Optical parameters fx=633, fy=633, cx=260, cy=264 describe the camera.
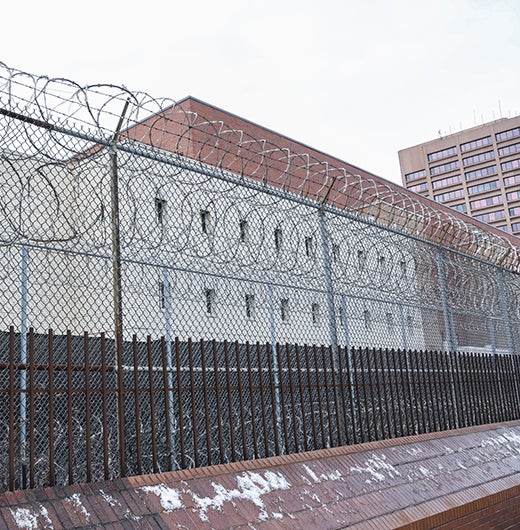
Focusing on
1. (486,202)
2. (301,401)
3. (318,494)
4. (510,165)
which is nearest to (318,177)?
(301,401)

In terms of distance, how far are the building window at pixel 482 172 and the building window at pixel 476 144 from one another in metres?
2.95

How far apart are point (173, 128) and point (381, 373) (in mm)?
12083

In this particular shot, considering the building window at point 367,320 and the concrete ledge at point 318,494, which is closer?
the concrete ledge at point 318,494

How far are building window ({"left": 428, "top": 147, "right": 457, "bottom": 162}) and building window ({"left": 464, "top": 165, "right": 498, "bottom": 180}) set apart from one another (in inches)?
133

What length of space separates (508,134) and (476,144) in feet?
12.8

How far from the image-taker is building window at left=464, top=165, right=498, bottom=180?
77.1 metres

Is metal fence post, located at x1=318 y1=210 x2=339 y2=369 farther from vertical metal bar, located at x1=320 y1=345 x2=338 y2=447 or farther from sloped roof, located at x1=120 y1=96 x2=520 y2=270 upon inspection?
vertical metal bar, located at x1=320 y1=345 x2=338 y2=447

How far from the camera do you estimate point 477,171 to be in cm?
7825

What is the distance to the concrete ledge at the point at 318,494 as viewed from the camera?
10.0 feet

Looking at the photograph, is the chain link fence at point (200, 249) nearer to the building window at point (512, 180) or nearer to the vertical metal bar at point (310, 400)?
the vertical metal bar at point (310, 400)

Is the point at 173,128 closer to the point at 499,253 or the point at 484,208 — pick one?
the point at 499,253

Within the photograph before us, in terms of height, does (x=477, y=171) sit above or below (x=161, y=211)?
above

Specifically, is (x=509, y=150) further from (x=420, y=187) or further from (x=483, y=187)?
(x=420, y=187)

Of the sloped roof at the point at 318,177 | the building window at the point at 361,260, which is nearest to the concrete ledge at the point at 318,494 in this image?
the building window at the point at 361,260
